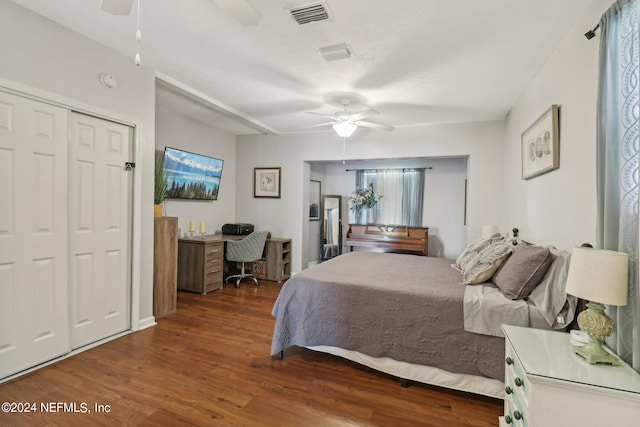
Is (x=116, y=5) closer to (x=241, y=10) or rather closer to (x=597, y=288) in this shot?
(x=241, y=10)

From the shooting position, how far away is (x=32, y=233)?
2.19 m

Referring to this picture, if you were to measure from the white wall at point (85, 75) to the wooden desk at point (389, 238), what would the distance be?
3.85 meters

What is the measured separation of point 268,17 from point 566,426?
8.90 feet

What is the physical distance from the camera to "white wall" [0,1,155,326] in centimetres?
206

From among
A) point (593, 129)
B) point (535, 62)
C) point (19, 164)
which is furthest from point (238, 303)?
point (535, 62)

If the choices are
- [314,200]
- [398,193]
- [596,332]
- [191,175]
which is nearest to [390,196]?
[398,193]

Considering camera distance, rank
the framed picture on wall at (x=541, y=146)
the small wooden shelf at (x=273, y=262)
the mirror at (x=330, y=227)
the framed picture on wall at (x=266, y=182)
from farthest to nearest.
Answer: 1. the mirror at (x=330, y=227)
2. the framed picture on wall at (x=266, y=182)
3. the small wooden shelf at (x=273, y=262)
4. the framed picture on wall at (x=541, y=146)

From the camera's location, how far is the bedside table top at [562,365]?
1.14 metres

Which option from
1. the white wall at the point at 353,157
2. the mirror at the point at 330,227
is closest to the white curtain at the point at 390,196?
the mirror at the point at 330,227

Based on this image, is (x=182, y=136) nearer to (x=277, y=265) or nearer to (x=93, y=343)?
(x=277, y=265)

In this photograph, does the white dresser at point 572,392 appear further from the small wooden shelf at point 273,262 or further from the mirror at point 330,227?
the mirror at point 330,227

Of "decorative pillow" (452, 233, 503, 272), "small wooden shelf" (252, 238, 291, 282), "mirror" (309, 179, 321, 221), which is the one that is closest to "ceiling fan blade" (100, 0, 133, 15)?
"decorative pillow" (452, 233, 503, 272)

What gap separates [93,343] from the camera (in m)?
2.60

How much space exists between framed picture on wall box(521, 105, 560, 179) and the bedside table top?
1400mm
